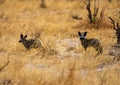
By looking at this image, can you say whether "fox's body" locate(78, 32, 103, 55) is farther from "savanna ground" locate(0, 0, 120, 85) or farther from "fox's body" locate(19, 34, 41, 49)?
"fox's body" locate(19, 34, 41, 49)

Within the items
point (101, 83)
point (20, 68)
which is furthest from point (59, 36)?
point (101, 83)

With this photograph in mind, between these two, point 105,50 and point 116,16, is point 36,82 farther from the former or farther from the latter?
point 116,16

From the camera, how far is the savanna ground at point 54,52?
753cm

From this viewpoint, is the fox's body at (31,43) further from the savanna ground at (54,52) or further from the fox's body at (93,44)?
the fox's body at (93,44)

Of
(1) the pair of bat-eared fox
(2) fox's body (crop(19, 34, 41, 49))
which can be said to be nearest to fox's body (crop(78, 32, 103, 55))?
(1) the pair of bat-eared fox

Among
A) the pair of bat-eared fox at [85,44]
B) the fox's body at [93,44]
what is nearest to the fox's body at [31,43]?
the pair of bat-eared fox at [85,44]

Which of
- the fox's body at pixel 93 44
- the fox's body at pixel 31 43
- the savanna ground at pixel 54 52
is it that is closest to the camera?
the savanna ground at pixel 54 52

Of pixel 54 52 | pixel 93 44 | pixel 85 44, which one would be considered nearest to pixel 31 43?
pixel 54 52

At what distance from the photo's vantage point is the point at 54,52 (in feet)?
34.3

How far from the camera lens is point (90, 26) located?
15.6 meters

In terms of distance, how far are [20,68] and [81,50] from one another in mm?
2918

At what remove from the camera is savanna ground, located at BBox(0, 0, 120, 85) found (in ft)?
24.7

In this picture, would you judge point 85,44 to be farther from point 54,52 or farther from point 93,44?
point 54,52

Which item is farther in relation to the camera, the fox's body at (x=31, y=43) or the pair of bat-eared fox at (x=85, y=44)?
the fox's body at (x=31, y=43)
